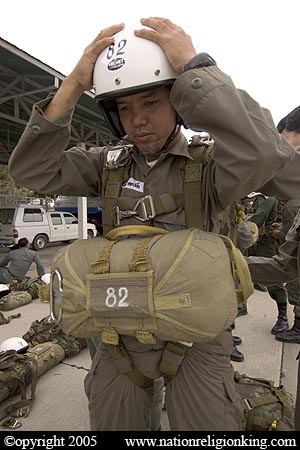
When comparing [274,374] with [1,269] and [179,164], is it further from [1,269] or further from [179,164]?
[1,269]

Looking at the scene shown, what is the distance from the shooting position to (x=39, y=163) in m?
1.49

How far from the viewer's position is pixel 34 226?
13.4 m

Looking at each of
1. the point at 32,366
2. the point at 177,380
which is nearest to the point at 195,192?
the point at 177,380

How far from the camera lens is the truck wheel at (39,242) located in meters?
13.4

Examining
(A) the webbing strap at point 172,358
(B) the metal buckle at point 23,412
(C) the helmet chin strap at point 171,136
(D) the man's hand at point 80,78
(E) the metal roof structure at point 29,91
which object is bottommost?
(B) the metal buckle at point 23,412

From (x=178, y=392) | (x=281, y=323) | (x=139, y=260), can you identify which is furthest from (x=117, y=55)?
(x=281, y=323)

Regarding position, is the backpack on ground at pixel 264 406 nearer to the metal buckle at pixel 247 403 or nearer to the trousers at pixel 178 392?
the metal buckle at pixel 247 403

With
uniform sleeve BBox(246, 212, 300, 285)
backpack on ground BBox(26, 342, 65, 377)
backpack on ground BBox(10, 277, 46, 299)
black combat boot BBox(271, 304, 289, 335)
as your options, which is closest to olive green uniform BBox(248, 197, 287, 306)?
black combat boot BBox(271, 304, 289, 335)

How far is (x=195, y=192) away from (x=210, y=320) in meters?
0.49

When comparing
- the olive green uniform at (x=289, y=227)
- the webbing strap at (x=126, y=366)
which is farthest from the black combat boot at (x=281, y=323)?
the webbing strap at (x=126, y=366)

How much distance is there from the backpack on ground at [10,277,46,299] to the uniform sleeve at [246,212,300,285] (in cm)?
474

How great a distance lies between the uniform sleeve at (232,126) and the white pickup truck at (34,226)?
35.5ft

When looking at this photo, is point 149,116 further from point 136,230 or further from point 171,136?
point 136,230

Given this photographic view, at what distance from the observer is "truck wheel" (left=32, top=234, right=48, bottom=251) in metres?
13.4
